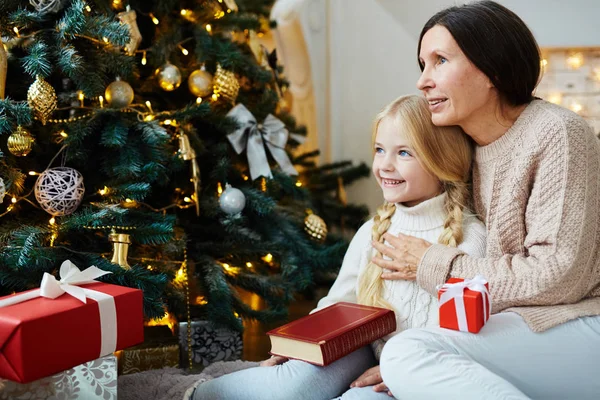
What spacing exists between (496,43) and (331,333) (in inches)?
25.5

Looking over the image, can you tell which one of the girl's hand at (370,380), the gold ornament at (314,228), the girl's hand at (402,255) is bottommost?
the girl's hand at (370,380)

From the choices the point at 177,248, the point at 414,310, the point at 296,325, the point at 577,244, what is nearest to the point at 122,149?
the point at 177,248

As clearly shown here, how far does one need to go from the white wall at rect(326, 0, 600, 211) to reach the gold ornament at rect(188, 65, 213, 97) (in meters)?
1.09

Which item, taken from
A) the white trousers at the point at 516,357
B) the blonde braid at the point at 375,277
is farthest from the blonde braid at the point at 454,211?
the white trousers at the point at 516,357

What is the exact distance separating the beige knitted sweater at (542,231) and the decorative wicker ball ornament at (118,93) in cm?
85

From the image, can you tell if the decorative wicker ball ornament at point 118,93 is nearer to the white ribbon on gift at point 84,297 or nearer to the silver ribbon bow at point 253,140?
the silver ribbon bow at point 253,140

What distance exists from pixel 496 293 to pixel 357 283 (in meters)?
0.34

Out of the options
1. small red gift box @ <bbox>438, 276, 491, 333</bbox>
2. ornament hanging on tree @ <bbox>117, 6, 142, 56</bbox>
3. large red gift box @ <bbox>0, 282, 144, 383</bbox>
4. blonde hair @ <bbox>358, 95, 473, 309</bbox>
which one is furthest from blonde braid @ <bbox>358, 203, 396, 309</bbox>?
ornament hanging on tree @ <bbox>117, 6, 142, 56</bbox>

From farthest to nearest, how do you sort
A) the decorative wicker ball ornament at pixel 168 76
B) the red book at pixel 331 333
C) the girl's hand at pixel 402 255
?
the decorative wicker ball ornament at pixel 168 76
the girl's hand at pixel 402 255
the red book at pixel 331 333

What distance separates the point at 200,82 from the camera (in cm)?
181

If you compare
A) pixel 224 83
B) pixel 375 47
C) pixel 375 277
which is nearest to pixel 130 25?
pixel 224 83

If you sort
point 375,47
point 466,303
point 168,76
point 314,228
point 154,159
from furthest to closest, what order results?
point 375,47 → point 314,228 → point 168,76 → point 154,159 → point 466,303

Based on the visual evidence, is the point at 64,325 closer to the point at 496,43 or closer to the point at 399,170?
the point at 399,170

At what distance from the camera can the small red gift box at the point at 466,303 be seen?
113 cm
